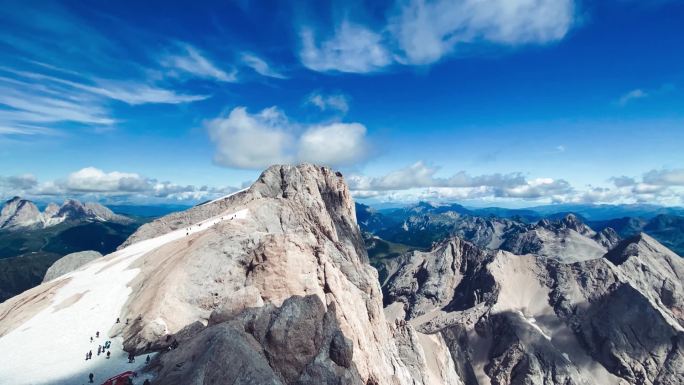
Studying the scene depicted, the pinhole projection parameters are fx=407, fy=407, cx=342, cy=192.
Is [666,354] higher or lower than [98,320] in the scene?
lower

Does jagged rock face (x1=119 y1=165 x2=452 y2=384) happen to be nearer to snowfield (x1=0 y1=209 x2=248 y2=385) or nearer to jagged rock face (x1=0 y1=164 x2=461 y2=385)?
jagged rock face (x1=0 y1=164 x2=461 y2=385)

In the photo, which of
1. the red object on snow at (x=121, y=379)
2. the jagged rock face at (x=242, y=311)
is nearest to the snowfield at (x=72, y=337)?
the jagged rock face at (x=242, y=311)

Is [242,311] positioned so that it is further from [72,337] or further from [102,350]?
[72,337]

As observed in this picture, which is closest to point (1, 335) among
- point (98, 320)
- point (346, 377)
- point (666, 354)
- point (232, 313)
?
point (98, 320)

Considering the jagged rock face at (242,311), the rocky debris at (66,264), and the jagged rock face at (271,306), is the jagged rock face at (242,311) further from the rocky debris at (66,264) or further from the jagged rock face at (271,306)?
the rocky debris at (66,264)

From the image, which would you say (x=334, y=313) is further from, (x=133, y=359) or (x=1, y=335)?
(x=1, y=335)

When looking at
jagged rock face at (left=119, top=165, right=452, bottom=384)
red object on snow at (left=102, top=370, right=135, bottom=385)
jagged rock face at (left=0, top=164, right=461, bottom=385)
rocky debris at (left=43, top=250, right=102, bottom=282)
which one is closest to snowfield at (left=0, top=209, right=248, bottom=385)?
jagged rock face at (left=0, top=164, right=461, bottom=385)

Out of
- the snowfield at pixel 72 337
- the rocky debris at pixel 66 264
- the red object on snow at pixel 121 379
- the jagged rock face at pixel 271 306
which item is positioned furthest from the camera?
the rocky debris at pixel 66 264
